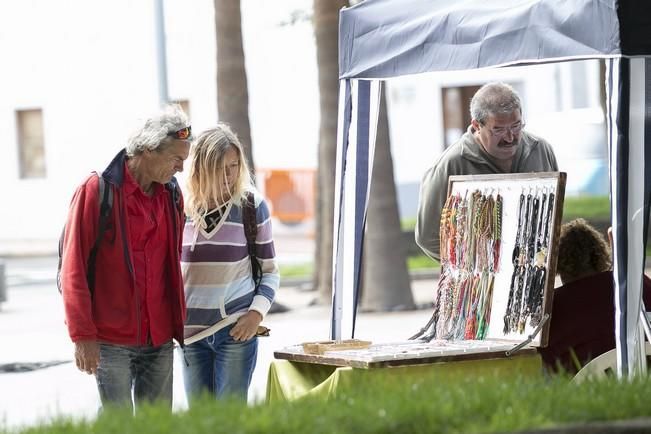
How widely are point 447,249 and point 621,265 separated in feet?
3.59

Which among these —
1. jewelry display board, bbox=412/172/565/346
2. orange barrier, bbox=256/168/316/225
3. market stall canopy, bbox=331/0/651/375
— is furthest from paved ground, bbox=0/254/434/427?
orange barrier, bbox=256/168/316/225

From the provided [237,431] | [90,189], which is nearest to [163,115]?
[90,189]

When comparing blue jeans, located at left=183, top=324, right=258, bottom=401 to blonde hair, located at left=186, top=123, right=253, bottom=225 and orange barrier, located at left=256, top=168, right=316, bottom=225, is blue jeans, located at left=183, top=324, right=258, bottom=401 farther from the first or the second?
orange barrier, located at left=256, top=168, right=316, bottom=225

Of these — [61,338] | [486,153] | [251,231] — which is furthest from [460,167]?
[61,338]

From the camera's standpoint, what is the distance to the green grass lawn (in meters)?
3.82

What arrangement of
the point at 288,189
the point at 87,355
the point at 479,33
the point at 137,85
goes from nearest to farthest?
1. the point at 87,355
2. the point at 479,33
3. the point at 288,189
4. the point at 137,85

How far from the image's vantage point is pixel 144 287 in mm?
5055

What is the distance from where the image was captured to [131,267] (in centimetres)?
498

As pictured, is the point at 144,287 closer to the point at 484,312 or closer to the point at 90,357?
the point at 90,357

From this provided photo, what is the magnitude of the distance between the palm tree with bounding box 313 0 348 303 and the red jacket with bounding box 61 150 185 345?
9121 mm

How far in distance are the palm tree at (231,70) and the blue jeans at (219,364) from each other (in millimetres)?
8612

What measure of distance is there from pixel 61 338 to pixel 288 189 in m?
16.2

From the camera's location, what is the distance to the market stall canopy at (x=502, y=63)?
487 cm

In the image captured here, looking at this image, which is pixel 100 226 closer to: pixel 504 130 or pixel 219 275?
pixel 219 275
